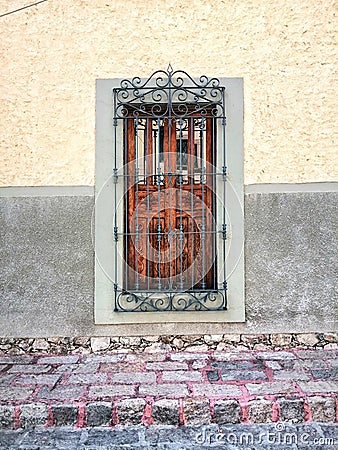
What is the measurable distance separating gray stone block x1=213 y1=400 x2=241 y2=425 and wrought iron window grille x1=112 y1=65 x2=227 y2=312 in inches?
47.1

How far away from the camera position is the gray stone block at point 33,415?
3.16 meters

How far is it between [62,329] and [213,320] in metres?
1.39

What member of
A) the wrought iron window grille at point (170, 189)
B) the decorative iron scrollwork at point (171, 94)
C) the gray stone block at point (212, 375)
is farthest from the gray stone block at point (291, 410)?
the decorative iron scrollwork at point (171, 94)

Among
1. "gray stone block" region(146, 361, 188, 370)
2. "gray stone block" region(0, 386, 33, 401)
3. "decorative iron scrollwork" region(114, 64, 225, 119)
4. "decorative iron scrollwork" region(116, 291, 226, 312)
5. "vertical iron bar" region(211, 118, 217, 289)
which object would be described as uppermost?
"decorative iron scrollwork" region(114, 64, 225, 119)

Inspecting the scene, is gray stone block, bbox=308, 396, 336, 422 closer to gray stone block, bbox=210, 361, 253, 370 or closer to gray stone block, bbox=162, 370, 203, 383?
gray stone block, bbox=210, 361, 253, 370

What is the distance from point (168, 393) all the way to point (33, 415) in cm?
92

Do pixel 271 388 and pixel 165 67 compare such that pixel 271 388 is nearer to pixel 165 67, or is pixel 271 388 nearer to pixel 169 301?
pixel 169 301

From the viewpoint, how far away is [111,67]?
4.34 meters

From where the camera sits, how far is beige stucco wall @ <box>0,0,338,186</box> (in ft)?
14.2

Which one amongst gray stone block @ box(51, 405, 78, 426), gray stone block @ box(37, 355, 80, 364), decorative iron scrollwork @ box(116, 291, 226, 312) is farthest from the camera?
decorative iron scrollwork @ box(116, 291, 226, 312)

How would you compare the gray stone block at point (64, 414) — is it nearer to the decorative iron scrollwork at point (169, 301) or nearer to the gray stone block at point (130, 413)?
the gray stone block at point (130, 413)

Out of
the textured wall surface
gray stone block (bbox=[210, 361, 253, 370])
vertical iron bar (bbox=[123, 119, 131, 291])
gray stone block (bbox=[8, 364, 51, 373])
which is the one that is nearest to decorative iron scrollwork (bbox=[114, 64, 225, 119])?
vertical iron bar (bbox=[123, 119, 131, 291])

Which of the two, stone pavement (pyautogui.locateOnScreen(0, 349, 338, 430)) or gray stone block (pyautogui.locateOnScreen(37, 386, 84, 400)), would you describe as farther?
gray stone block (pyautogui.locateOnScreen(37, 386, 84, 400))

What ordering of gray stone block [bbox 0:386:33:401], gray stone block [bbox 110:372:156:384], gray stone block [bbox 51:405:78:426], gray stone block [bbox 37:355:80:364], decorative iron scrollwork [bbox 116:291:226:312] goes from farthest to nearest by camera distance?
decorative iron scrollwork [bbox 116:291:226:312], gray stone block [bbox 37:355:80:364], gray stone block [bbox 110:372:156:384], gray stone block [bbox 0:386:33:401], gray stone block [bbox 51:405:78:426]
